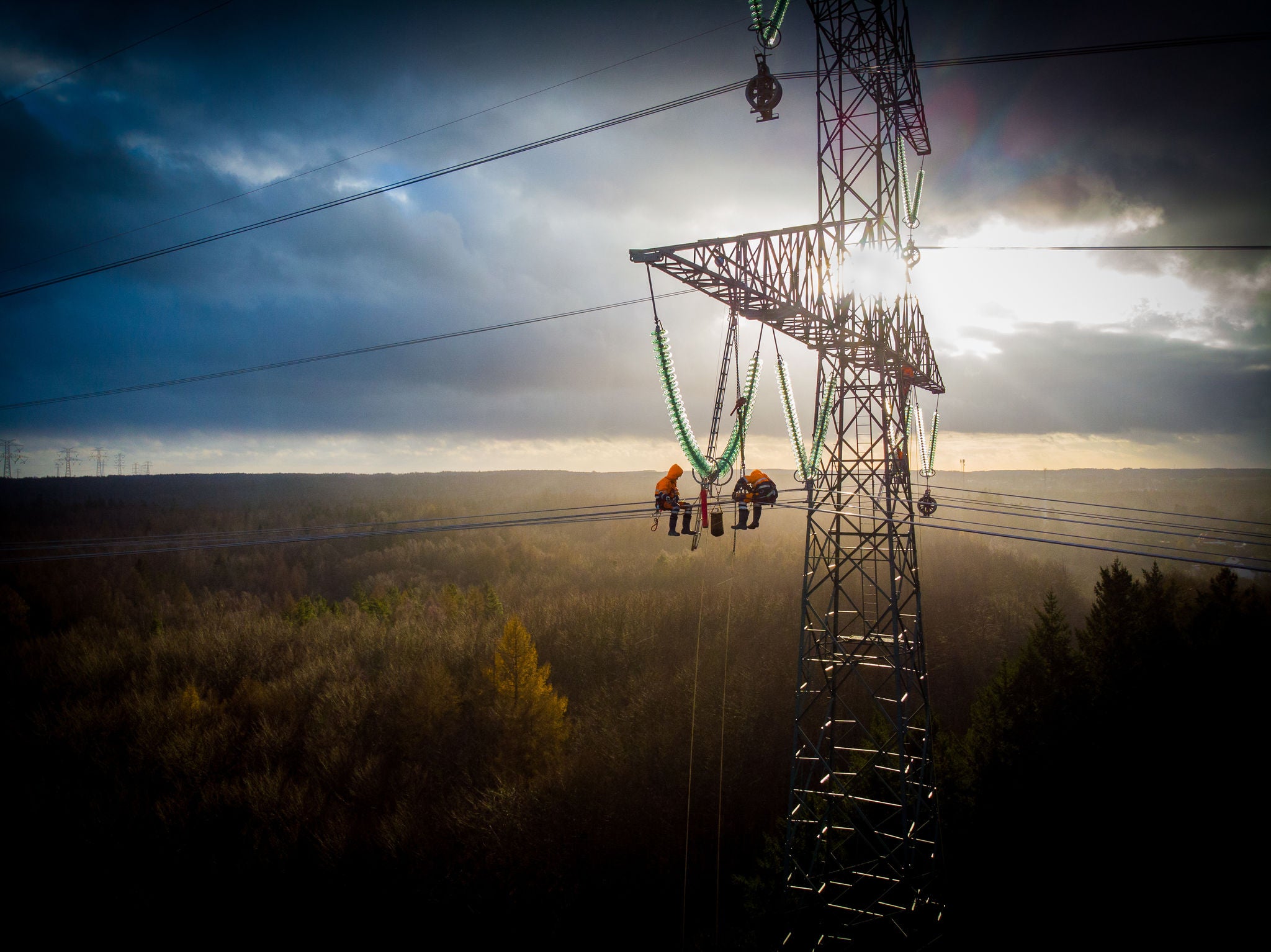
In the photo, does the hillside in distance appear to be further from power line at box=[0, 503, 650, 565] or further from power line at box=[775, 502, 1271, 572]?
power line at box=[775, 502, 1271, 572]

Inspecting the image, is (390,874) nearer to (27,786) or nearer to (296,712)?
(296,712)

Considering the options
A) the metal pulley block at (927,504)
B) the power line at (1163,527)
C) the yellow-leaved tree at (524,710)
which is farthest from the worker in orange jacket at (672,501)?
the yellow-leaved tree at (524,710)

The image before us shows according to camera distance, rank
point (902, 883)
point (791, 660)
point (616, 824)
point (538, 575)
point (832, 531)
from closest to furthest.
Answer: point (902, 883), point (832, 531), point (616, 824), point (791, 660), point (538, 575)

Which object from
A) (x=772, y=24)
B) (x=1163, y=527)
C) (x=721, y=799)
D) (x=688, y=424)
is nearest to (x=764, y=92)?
(x=772, y=24)

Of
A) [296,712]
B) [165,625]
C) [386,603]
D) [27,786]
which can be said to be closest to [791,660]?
[296,712]

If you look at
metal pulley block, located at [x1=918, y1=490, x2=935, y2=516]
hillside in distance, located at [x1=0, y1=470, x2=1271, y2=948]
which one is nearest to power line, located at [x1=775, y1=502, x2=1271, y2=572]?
metal pulley block, located at [x1=918, y1=490, x2=935, y2=516]
